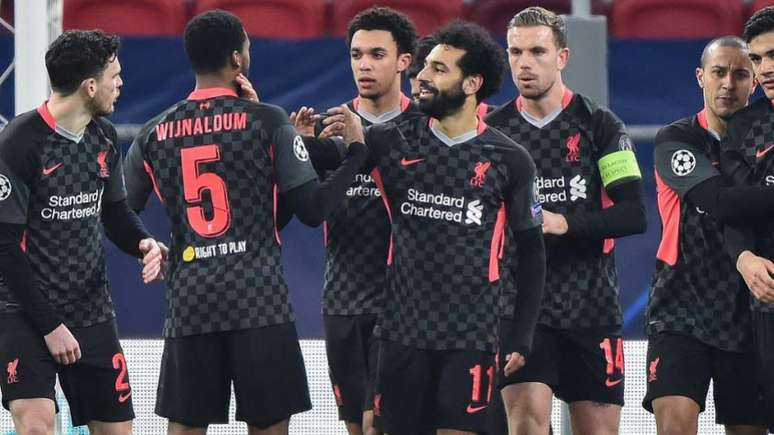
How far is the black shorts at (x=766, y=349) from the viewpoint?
563 cm

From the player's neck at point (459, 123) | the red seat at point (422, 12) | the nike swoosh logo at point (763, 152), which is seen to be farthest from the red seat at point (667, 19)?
the player's neck at point (459, 123)

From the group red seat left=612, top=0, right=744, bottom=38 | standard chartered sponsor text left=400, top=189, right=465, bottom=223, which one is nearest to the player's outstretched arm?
standard chartered sponsor text left=400, top=189, right=465, bottom=223

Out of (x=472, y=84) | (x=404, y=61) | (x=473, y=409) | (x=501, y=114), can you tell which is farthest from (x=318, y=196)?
(x=404, y=61)

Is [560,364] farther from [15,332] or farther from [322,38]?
[322,38]

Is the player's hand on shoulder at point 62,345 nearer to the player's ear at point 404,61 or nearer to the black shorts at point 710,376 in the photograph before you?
the player's ear at point 404,61

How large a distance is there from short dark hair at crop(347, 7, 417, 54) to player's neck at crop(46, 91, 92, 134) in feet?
4.43

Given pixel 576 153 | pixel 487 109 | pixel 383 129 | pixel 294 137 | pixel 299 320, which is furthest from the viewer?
pixel 299 320

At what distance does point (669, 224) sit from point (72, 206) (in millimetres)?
2354

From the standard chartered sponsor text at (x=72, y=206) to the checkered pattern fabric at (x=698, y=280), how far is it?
222 cm

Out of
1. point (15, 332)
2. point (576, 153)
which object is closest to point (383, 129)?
point (576, 153)

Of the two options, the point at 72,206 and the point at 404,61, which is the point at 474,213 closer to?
the point at 404,61

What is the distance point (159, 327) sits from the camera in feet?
30.5

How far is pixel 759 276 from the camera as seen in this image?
547cm

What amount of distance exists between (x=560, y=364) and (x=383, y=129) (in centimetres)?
129
